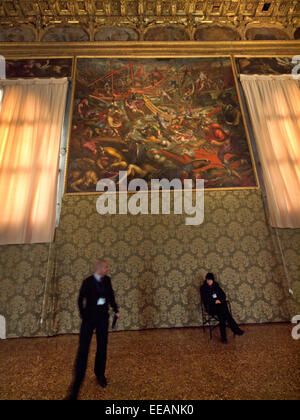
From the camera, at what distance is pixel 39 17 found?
8.16 meters

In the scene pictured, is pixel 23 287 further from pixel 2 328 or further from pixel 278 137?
pixel 278 137

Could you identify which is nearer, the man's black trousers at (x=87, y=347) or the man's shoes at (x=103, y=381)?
the man's black trousers at (x=87, y=347)

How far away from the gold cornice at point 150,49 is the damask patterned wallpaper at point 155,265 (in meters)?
5.00

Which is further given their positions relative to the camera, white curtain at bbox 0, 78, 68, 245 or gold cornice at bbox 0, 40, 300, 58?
gold cornice at bbox 0, 40, 300, 58

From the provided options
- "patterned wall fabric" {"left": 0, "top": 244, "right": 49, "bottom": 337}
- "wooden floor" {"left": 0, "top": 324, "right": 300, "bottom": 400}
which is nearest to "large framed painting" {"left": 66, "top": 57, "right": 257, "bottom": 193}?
"patterned wall fabric" {"left": 0, "top": 244, "right": 49, "bottom": 337}

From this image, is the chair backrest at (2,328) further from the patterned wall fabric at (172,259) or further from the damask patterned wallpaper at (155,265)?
the patterned wall fabric at (172,259)

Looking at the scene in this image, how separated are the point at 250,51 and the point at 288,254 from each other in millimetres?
6761

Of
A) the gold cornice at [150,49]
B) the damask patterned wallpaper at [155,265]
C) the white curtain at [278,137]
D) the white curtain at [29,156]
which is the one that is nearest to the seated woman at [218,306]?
the damask patterned wallpaper at [155,265]

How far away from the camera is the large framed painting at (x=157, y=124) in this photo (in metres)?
6.64

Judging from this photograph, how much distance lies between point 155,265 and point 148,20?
818cm

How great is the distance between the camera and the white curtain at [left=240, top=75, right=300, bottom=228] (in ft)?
20.7

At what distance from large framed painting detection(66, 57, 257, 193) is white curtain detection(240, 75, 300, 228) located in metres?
0.44

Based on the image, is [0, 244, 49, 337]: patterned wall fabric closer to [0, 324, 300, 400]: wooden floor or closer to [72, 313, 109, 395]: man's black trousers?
[0, 324, 300, 400]: wooden floor

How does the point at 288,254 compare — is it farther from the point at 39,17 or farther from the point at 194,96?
the point at 39,17
